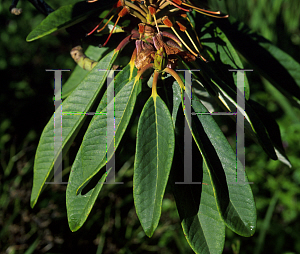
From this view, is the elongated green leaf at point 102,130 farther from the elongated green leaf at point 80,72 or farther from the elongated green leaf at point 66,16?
the elongated green leaf at point 80,72

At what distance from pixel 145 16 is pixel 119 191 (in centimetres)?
140

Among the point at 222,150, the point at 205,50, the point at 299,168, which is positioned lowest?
the point at 299,168

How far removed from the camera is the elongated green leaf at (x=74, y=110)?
1.95 feet

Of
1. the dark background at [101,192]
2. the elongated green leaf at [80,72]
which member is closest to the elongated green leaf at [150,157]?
the elongated green leaf at [80,72]

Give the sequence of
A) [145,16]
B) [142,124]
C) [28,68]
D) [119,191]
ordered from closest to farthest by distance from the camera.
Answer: [142,124]
[145,16]
[119,191]
[28,68]

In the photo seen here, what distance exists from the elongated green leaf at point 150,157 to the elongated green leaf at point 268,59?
482 mm

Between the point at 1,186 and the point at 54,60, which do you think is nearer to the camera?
the point at 1,186

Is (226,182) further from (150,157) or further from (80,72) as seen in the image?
(80,72)

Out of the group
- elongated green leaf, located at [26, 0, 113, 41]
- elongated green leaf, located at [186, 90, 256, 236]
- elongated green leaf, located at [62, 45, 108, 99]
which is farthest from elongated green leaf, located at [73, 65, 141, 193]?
elongated green leaf, located at [62, 45, 108, 99]

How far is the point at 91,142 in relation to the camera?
0.54 m

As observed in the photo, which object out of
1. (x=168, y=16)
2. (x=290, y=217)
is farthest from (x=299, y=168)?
(x=168, y=16)

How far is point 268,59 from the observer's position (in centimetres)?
86

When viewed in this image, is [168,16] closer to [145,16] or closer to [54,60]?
[145,16]

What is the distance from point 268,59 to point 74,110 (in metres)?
0.62
